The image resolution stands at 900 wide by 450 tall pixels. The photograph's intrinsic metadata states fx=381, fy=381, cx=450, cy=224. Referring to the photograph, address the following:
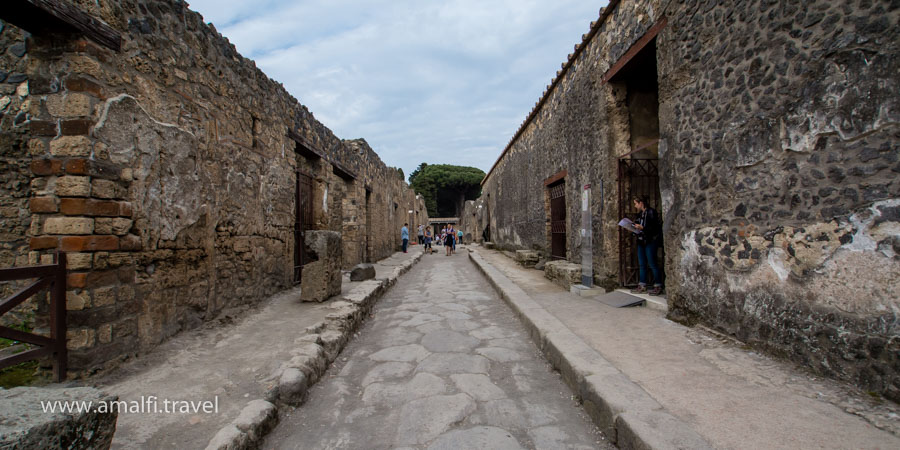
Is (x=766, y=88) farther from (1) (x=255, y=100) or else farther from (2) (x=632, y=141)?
(1) (x=255, y=100)

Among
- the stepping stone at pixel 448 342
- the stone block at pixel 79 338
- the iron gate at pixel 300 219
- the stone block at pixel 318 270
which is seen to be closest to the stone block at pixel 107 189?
the stone block at pixel 79 338

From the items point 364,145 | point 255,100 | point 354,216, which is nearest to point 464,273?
point 354,216

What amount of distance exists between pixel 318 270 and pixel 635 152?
4.64 meters

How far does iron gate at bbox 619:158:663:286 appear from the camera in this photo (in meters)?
5.48

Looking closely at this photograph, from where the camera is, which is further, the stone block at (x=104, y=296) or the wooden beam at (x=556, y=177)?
the wooden beam at (x=556, y=177)

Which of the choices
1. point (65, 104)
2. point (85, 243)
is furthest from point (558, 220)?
point (65, 104)

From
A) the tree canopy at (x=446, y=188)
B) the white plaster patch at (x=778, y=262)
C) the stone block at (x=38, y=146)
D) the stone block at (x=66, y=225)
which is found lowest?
the white plaster patch at (x=778, y=262)

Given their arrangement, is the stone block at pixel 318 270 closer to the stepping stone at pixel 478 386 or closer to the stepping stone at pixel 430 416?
the stepping stone at pixel 478 386

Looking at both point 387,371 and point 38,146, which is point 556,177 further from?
point 38,146

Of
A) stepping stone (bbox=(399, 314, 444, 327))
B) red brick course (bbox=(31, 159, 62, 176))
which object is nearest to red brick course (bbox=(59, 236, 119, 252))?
red brick course (bbox=(31, 159, 62, 176))

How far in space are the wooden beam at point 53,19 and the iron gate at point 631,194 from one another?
5695 millimetres

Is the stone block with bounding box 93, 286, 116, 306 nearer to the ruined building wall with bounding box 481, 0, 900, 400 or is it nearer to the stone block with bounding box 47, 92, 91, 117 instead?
the stone block with bounding box 47, 92, 91, 117

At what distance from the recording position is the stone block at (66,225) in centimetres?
243

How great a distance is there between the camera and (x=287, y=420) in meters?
2.31
